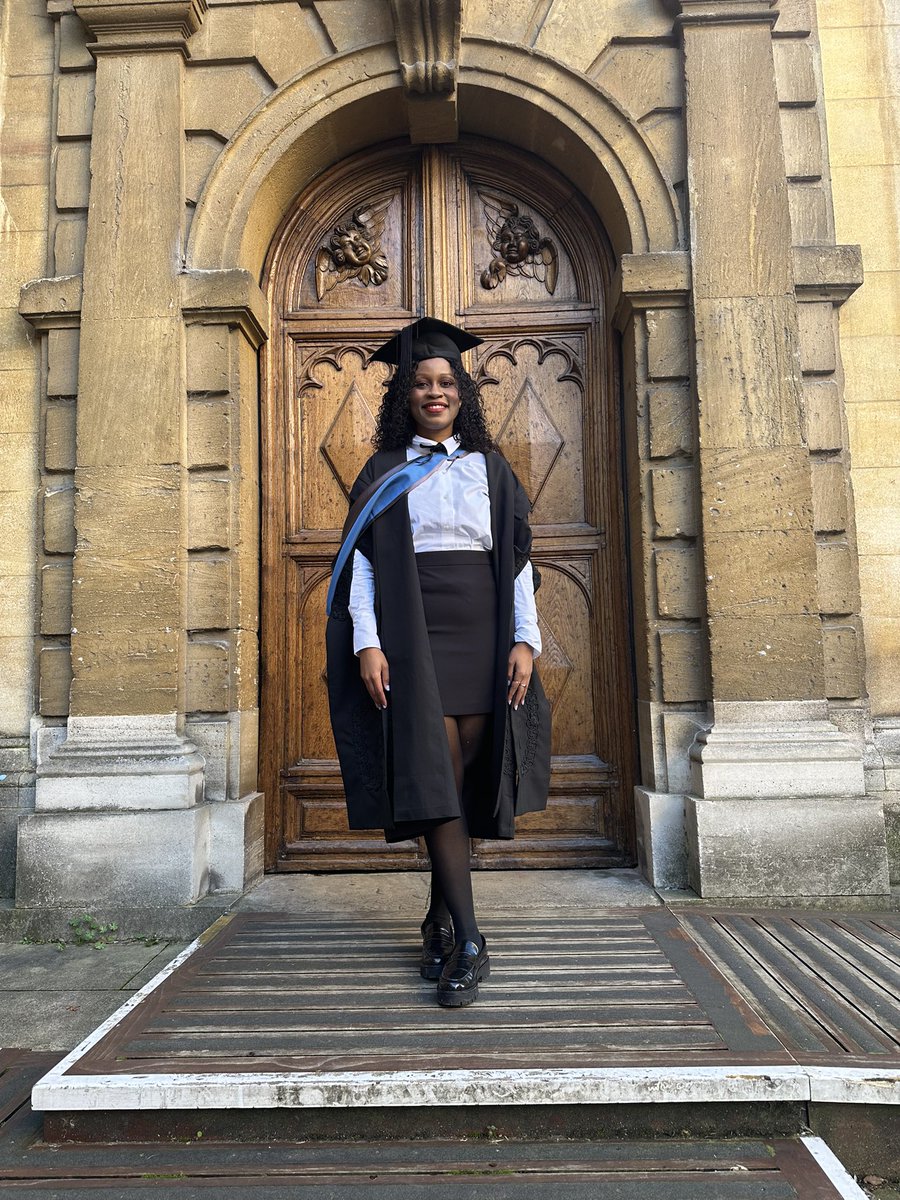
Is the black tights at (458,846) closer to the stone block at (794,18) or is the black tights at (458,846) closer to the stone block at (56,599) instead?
the stone block at (56,599)

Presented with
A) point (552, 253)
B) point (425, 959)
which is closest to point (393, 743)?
point (425, 959)

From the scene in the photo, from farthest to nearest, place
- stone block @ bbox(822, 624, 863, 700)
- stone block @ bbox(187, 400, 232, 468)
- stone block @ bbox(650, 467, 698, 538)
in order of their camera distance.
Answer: stone block @ bbox(187, 400, 232, 468) → stone block @ bbox(650, 467, 698, 538) → stone block @ bbox(822, 624, 863, 700)

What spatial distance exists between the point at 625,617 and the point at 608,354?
4.81ft

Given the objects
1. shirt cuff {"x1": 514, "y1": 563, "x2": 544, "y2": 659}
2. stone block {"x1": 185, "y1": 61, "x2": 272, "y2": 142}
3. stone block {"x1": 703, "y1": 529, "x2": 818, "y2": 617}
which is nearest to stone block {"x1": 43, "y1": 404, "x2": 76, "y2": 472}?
stone block {"x1": 185, "y1": 61, "x2": 272, "y2": 142}

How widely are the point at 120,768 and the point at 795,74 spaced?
15.7 ft

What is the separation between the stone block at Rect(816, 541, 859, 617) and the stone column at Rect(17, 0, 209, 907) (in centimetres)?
309

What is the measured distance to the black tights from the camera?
9.84 ft

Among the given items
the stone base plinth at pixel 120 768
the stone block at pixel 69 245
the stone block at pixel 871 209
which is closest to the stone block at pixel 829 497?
the stone block at pixel 871 209

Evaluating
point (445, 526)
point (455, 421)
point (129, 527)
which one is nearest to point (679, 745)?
point (445, 526)

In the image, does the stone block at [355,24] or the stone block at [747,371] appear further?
the stone block at [355,24]

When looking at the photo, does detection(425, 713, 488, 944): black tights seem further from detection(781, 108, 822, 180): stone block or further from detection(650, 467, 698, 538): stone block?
detection(781, 108, 822, 180): stone block

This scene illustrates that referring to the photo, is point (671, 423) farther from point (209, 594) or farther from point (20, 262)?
point (20, 262)

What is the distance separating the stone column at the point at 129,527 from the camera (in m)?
4.05

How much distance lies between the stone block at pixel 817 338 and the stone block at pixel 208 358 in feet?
9.35
